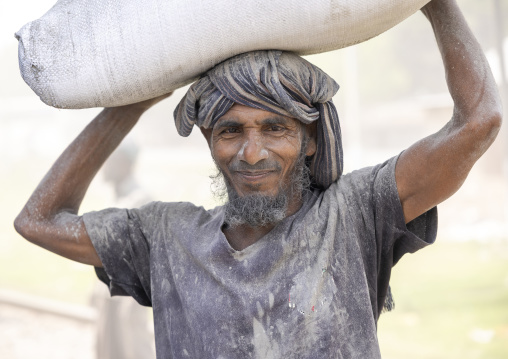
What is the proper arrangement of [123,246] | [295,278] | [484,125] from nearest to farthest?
[484,125] < [295,278] < [123,246]

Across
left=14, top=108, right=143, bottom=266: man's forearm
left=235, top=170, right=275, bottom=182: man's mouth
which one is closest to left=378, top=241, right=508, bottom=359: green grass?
left=14, top=108, right=143, bottom=266: man's forearm

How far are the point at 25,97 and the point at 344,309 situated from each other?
6.76 m

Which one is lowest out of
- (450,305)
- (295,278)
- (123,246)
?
(295,278)

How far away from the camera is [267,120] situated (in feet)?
6.73

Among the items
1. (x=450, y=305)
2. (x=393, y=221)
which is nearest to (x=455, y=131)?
(x=393, y=221)

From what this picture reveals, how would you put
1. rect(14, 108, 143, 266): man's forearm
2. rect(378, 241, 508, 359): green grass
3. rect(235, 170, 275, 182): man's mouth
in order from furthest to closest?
1. rect(378, 241, 508, 359): green grass
2. rect(14, 108, 143, 266): man's forearm
3. rect(235, 170, 275, 182): man's mouth

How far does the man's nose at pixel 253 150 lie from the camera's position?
6.69 ft

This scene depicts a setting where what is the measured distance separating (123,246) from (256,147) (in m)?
0.64

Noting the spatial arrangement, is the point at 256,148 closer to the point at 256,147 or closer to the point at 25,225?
the point at 256,147

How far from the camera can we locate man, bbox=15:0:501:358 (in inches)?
78.4

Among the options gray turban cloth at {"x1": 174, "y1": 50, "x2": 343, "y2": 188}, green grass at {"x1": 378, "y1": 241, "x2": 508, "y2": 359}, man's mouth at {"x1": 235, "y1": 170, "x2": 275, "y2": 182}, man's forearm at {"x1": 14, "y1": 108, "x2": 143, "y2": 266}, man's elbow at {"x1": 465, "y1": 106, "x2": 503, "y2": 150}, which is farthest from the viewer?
green grass at {"x1": 378, "y1": 241, "x2": 508, "y2": 359}

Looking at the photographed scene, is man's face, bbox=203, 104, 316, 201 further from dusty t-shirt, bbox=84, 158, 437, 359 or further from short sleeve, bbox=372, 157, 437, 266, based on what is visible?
short sleeve, bbox=372, 157, 437, 266

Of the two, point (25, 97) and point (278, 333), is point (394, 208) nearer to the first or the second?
point (278, 333)

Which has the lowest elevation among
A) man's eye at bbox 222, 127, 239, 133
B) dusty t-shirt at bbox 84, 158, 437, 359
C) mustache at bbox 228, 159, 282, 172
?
dusty t-shirt at bbox 84, 158, 437, 359
